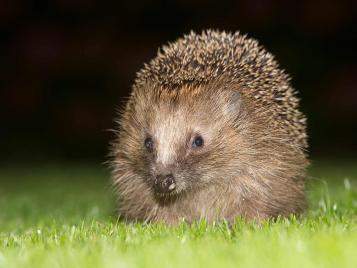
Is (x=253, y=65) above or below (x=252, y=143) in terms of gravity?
above

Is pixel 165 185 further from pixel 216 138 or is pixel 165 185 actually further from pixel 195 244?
pixel 195 244

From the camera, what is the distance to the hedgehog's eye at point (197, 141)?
17.4ft

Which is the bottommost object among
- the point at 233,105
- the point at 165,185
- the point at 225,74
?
the point at 165,185

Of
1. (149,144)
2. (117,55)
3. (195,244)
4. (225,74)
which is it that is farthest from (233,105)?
(117,55)

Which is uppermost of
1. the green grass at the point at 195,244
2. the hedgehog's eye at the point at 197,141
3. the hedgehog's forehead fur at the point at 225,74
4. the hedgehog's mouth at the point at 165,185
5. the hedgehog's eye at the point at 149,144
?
the hedgehog's forehead fur at the point at 225,74

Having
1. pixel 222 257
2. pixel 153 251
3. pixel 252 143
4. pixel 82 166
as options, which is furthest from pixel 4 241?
pixel 82 166

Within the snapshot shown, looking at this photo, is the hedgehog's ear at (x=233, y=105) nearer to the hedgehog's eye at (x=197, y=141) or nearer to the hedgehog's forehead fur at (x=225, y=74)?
the hedgehog's forehead fur at (x=225, y=74)

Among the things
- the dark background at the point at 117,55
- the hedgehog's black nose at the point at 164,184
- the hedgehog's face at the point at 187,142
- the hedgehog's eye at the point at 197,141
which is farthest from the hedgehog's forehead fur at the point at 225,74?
the dark background at the point at 117,55

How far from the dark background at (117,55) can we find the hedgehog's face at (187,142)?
326 inches

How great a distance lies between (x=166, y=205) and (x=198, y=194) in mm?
247

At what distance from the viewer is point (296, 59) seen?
552 inches

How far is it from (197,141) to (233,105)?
398 millimetres

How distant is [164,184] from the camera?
16.1ft

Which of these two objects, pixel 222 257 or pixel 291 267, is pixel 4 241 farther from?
pixel 291 267
